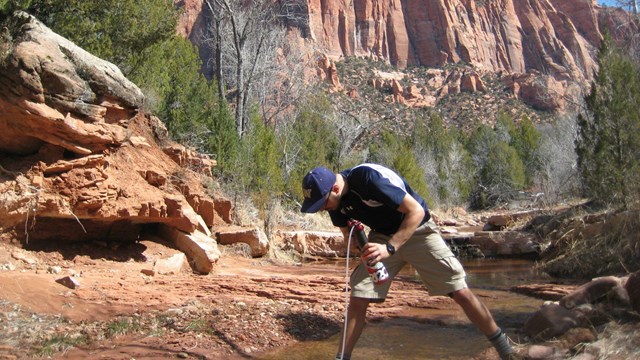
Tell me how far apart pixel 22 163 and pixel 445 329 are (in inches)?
198

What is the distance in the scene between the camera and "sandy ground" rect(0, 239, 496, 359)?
13.3ft

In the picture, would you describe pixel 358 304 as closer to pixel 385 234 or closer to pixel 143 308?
pixel 385 234

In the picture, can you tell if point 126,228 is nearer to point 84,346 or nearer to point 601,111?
point 84,346

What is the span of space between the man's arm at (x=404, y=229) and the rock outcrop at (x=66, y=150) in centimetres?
407

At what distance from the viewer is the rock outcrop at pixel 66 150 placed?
5.79 m

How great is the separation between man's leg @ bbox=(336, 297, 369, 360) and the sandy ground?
41.6 inches

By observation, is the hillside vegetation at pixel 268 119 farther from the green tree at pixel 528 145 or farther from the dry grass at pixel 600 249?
the green tree at pixel 528 145

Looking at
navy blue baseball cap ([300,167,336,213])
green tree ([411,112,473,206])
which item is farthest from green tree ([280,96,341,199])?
navy blue baseball cap ([300,167,336,213])

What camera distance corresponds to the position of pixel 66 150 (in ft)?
20.8

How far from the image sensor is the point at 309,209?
3273 millimetres

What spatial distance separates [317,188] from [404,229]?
0.60m

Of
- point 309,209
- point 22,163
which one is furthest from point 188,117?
point 309,209

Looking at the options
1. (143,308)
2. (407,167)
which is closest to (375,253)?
(143,308)

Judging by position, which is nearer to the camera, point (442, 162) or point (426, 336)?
point (426, 336)
